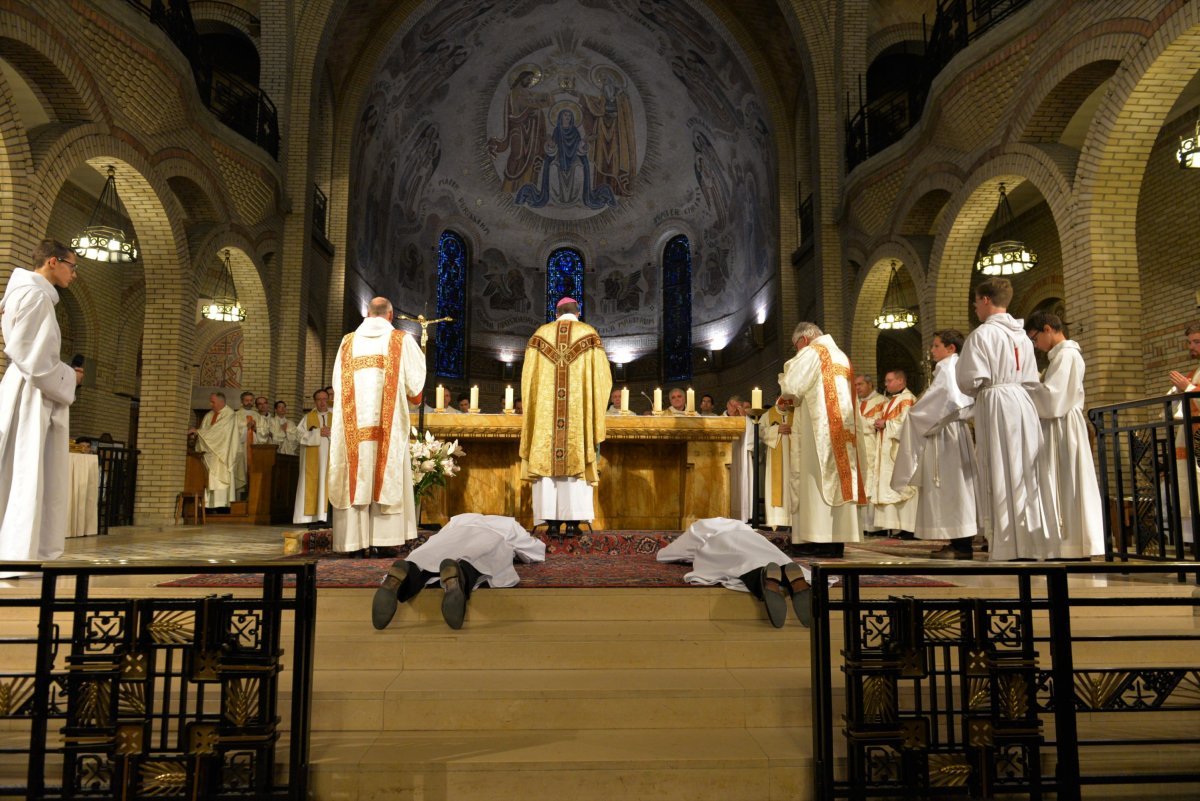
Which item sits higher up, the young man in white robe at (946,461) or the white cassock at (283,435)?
the white cassock at (283,435)

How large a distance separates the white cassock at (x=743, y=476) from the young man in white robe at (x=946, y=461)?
3.61 meters

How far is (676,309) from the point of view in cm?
2438

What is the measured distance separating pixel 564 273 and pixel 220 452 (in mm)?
14111

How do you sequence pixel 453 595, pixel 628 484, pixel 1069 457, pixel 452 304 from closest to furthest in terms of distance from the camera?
pixel 453 595 → pixel 1069 457 → pixel 628 484 → pixel 452 304

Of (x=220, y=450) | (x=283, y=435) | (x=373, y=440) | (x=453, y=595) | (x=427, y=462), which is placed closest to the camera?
(x=453, y=595)

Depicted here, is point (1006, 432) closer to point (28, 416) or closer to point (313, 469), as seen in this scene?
point (28, 416)

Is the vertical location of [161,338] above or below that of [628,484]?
above

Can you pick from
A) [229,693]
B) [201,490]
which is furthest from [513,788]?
[201,490]

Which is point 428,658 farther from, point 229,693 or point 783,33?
point 783,33

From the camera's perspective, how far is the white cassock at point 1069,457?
19.4ft

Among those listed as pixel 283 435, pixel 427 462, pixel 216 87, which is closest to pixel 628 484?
pixel 427 462

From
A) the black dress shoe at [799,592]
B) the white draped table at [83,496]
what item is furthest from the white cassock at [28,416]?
the black dress shoe at [799,592]

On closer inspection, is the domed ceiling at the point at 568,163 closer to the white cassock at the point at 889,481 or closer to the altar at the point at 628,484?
the white cassock at the point at 889,481

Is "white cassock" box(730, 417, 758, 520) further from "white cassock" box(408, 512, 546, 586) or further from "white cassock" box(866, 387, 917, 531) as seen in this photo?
"white cassock" box(408, 512, 546, 586)
